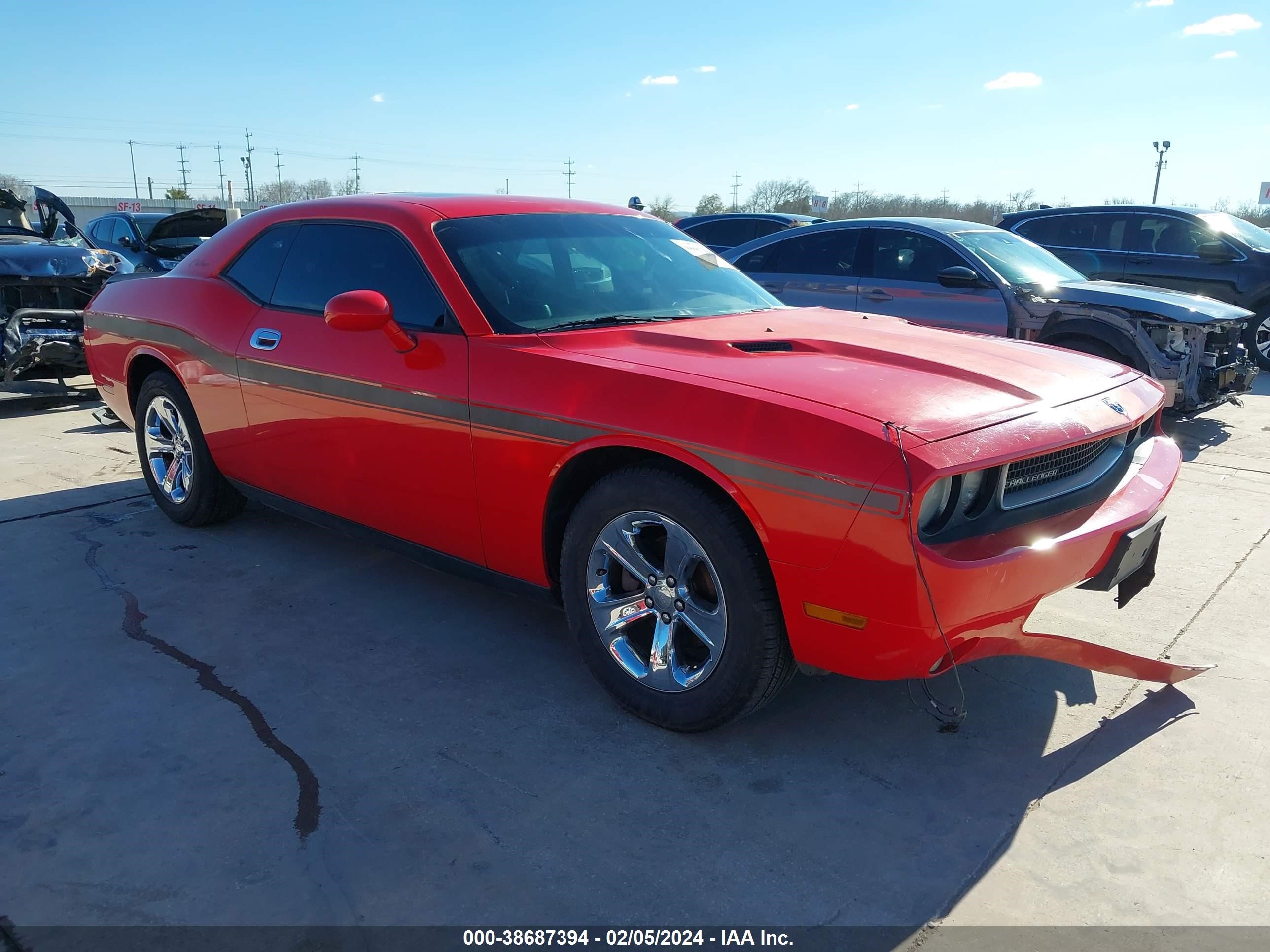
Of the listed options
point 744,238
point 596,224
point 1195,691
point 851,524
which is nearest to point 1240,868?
point 1195,691

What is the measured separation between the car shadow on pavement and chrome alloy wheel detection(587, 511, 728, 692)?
22 cm

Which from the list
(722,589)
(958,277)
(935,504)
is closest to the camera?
(935,504)

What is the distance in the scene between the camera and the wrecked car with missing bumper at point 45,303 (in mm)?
7344

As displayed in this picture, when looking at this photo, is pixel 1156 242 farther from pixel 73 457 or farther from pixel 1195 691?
pixel 73 457

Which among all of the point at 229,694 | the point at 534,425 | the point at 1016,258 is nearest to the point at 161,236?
the point at 1016,258

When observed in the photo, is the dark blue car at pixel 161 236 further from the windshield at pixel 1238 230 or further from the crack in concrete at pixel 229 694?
the windshield at pixel 1238 230

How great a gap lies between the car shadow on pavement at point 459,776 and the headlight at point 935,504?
79 cm

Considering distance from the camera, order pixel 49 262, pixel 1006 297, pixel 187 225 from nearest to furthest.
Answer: pixel 1006 297, pixel 49 262, pixel 187 225

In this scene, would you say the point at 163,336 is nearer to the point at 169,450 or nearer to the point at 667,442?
the point at 169,450

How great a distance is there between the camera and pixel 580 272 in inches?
142

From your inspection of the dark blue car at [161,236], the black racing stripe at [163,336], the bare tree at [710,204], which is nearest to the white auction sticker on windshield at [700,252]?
the black racing stripe at [163,336]

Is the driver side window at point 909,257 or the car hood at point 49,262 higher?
the driver side window at point 909,257

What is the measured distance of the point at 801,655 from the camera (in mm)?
2564

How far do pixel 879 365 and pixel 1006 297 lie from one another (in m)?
4.47
